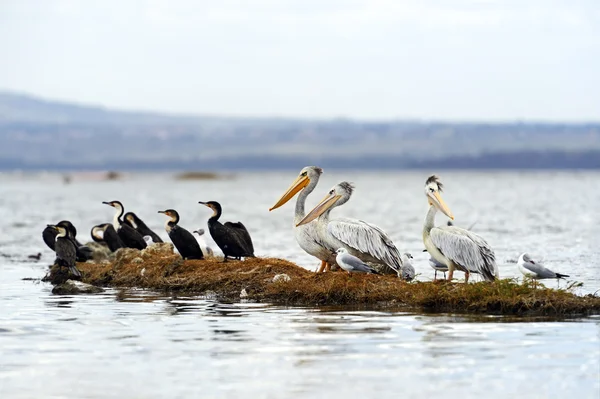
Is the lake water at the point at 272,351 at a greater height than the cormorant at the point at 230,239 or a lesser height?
lesser

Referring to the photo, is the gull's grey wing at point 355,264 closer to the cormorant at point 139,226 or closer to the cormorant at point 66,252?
the cormorant at point 66,252

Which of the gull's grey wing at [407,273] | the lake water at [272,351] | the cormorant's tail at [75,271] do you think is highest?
the gull's grey wing at [407,273]

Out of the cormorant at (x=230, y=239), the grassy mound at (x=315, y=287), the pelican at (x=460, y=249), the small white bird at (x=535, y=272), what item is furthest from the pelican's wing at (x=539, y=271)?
the cormorant at (x=230, y=239)

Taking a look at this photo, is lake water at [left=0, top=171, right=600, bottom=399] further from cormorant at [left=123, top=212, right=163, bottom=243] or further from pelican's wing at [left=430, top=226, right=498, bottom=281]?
cormorant at [left=123, top=212, right=163, bottom=243]

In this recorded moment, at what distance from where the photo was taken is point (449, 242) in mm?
14234

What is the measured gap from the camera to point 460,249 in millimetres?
14078

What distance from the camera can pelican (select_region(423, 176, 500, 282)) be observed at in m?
13.9

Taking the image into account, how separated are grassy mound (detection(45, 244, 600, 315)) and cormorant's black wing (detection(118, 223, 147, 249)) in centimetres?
136

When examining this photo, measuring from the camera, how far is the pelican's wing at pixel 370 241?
1473 cm

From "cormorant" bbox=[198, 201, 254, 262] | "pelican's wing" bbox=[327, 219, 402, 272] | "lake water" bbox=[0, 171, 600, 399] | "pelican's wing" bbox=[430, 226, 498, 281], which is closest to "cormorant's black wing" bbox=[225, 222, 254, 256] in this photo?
"cormorant" bbox=[198, 201, 254, 262]

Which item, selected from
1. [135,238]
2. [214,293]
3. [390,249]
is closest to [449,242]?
[390,249]

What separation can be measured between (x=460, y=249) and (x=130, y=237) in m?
7.33

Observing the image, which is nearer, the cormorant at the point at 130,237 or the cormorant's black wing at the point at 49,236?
the cormorant at the point at 130,237

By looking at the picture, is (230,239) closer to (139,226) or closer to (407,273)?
(407,273)
